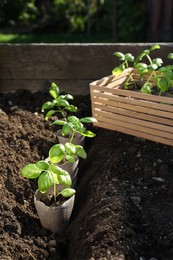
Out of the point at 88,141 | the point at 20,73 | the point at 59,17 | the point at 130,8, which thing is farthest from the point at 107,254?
the point at 59,17

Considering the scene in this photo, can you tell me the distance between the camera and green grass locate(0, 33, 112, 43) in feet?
20.7

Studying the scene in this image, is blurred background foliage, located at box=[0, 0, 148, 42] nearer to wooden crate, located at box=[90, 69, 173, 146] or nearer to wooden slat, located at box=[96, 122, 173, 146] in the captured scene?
wooden crate, located at box=[90, 69, 173, 146]

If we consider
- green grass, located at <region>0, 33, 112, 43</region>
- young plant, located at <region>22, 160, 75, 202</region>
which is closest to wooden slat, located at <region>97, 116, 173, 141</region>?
young plant, located at <region>22, 160, 75, 202</region>

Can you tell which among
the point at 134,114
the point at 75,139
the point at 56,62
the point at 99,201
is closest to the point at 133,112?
the point at 134,114

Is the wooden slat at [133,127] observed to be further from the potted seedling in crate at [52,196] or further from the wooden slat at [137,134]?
the potted seedling in crate at [52,196]

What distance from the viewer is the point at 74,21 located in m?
7.49

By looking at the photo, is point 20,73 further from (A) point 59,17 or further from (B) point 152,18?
(A) point 59,17

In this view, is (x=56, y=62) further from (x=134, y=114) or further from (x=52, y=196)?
(x=52, y=196)

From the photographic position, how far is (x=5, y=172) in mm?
2420

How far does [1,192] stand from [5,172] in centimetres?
19

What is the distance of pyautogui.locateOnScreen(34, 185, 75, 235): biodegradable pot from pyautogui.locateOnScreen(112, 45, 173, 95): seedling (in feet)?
3.15

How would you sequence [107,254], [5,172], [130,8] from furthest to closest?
[130,8]
[5,172]
[107,254]

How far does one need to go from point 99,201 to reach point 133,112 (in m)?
0.69

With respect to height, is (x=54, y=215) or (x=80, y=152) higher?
(x=80, y=152)
